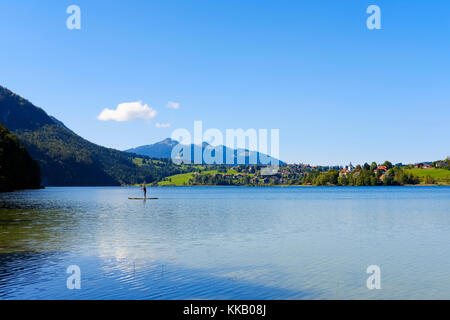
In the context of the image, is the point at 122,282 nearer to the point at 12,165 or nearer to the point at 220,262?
the point at 220,262

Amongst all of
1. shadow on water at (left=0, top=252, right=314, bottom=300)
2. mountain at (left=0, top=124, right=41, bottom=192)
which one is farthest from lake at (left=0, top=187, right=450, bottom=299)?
mountain at (left=0, top=124, right=41, bottom=192)

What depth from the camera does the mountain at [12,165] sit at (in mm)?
145188

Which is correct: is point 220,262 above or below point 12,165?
below

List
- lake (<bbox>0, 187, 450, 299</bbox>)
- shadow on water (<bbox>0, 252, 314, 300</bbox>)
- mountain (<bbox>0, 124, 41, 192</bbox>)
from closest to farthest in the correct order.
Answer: shadow on water (<bbox>0, 252, 314, 300</bbox>), lake (<bbox>0, 187, 450, 299</bbox>), mountain (<bbox>0, 124, 41, 192</bbox>)

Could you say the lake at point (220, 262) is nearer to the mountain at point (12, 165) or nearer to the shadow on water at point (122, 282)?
the shadow on water at point (122, 282)

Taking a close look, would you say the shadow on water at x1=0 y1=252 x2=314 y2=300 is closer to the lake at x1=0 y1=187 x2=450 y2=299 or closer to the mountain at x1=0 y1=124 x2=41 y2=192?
the lake at x1=0 y1=187 x2=450 y2=299

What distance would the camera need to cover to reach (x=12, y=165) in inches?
6166

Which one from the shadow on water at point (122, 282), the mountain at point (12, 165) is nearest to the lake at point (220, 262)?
the shadow on water at point (122, 282)

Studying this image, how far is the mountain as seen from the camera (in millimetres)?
145188

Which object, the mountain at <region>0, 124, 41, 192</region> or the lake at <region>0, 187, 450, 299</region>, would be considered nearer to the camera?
the lake at <region>0, 187, 450, 299</region>

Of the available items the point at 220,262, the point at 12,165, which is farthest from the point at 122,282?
the point at 12,165
